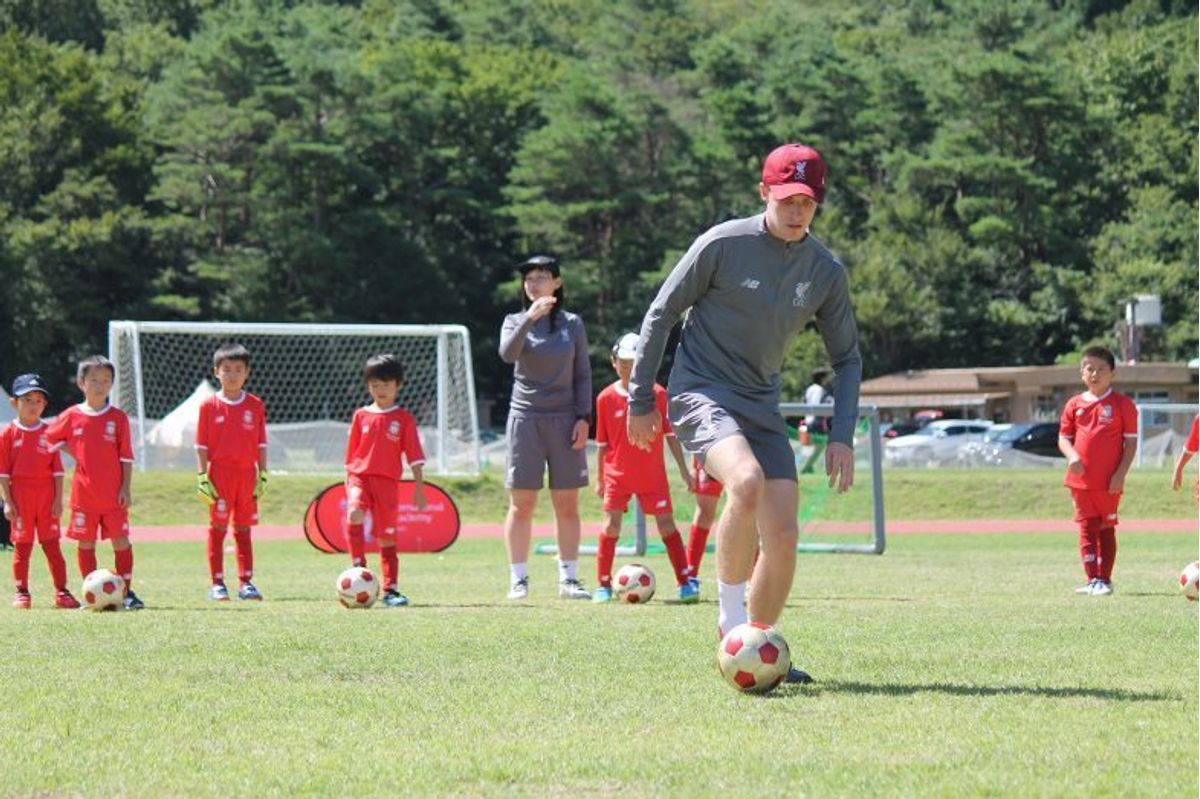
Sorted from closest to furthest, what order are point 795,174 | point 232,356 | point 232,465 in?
point 795,174
point 232,356
point 232,465

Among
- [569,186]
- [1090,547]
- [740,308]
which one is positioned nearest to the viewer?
[740,308]

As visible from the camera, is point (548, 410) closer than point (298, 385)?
Yes

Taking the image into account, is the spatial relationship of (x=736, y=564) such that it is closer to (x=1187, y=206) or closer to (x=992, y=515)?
(x=992, y=515)

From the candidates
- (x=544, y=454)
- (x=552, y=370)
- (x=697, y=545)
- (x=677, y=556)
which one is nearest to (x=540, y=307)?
(x=552, y=370)

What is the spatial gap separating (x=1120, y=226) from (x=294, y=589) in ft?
192

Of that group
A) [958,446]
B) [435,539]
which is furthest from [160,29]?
[435,539]

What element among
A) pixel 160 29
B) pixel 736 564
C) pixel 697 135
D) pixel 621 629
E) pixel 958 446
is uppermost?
pixel 160 29

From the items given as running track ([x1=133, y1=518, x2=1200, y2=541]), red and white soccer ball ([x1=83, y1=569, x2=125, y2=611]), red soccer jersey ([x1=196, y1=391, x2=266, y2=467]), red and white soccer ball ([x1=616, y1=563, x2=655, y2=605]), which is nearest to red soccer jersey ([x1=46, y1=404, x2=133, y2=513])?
red soccer jersey ([x1=196, y1=391, x2=266, y2=467])

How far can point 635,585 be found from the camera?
39.2 ft

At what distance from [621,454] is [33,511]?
13.1ft

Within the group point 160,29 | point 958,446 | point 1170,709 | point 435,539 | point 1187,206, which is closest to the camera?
point 1170,709

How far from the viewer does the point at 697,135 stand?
233 ft

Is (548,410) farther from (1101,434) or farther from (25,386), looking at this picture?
(1101,434)

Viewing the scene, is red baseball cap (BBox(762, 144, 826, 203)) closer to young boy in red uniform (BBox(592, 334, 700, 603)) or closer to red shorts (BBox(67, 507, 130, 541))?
young boy in red uniform (BBox(592, 334, 700, 603))
